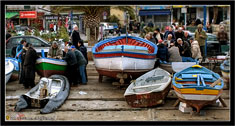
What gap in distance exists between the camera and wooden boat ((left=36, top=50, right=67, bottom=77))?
14.3 meters

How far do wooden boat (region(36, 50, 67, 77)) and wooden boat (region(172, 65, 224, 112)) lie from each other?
5.08 meters

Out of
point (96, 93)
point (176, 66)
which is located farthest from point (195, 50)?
point (96, 93)

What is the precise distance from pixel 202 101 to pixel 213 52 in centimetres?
803

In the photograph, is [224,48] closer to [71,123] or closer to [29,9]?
[71,123]

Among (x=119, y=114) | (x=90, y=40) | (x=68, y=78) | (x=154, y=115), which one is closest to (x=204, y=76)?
(x=154, y=115)

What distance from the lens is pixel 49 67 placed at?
14547 millimetres

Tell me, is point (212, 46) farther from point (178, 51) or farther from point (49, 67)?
point (49, 67)

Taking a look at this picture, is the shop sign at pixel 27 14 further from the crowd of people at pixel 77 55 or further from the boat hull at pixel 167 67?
the boat hull at pixel 167 67

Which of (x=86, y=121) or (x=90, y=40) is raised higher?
(x=90, y=40)

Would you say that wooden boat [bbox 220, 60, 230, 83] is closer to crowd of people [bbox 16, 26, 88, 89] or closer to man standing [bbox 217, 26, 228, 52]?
man standing [bbox 217, 26, 228, 52]

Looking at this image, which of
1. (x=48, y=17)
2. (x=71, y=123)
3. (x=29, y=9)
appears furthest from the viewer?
(x=29, y=9)

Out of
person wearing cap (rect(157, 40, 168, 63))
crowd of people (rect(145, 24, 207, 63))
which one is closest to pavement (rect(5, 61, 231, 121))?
crowd of people (rect(145, 24, 207, 63))

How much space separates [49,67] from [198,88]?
253 inches

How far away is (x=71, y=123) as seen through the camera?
10688 millimetres
